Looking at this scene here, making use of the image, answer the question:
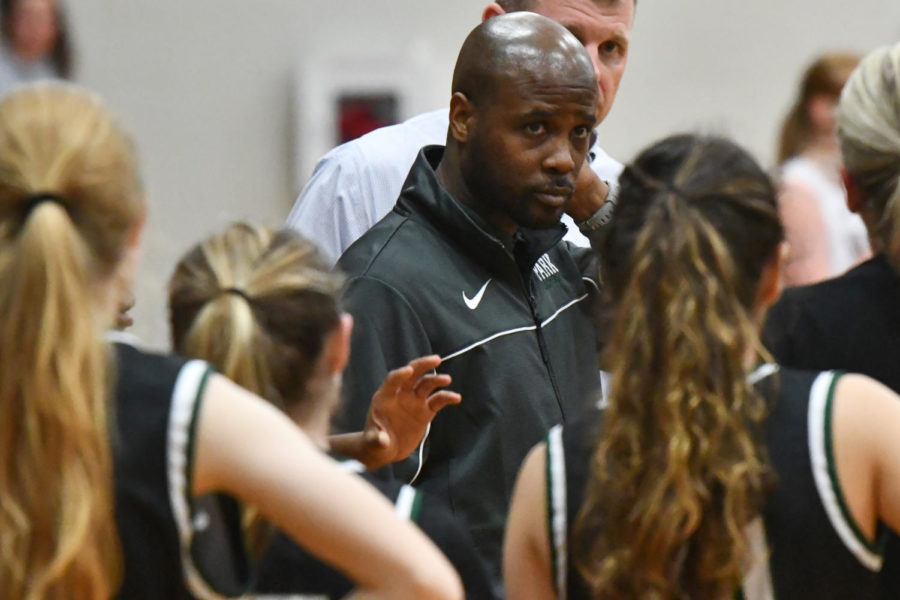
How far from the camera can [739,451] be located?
1.69 m

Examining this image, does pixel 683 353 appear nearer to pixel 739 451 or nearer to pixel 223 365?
pixel 739 451

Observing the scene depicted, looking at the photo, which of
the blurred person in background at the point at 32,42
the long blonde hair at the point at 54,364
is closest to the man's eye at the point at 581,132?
the long blonde hair at the point at 54,364

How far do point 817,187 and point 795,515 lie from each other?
124 inches

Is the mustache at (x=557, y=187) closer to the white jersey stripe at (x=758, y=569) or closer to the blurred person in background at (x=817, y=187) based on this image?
the white jersey stripe at (x=758, y=569)

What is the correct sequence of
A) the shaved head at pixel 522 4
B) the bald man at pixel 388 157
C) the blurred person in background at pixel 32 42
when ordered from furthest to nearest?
the blurred person in background at pixel 32 42, the shaved head at pixel 522 4, the bald man at pixel 388 157

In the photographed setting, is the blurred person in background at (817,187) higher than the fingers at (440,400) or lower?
lower

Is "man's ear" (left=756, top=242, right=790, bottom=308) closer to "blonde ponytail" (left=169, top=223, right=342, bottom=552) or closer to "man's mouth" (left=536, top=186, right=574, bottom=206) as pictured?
"blonde ponytail" (left=169, top=223, right=342, bottom=552)

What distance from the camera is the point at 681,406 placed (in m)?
1.69

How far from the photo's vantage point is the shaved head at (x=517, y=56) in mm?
2674

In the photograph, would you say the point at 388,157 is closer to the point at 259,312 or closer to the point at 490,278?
the point at 490,278

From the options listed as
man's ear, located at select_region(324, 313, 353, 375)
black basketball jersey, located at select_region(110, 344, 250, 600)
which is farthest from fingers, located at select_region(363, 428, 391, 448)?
black basketball jersey, located at select_region(110, 344, 250, 600)

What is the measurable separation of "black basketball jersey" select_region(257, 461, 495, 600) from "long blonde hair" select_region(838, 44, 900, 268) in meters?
0.71

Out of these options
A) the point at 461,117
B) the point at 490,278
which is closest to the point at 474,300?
the point at 490,278

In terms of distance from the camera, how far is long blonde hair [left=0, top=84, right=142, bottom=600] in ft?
4.99
